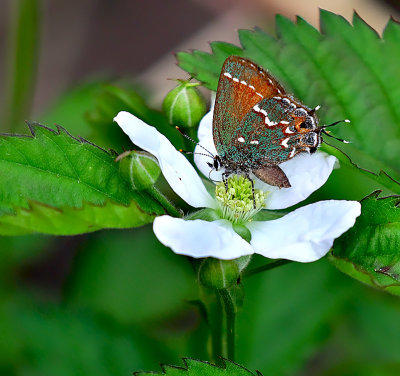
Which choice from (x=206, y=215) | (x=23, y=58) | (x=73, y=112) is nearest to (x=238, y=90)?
(x=206, y=215)

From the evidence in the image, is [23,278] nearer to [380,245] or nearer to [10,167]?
[10,167]

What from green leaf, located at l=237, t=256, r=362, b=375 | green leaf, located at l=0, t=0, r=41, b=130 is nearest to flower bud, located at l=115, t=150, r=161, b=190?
green leaf, located at l=237, t=256, r=362, b=375

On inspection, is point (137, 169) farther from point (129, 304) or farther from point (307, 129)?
point (129, 304)

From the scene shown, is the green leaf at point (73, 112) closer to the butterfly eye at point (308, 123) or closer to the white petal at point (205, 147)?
the white petal at point (205, 147)

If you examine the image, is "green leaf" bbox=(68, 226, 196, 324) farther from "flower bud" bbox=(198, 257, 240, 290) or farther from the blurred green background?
"flower bud" bbox=(198, 257, 240, 290)

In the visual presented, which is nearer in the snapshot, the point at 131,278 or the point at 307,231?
the point at 307,231

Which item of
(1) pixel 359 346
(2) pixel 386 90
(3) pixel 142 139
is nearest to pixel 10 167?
(3) pixel 142 139
